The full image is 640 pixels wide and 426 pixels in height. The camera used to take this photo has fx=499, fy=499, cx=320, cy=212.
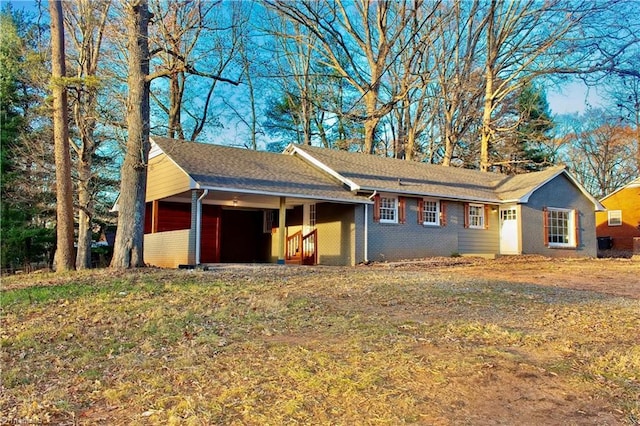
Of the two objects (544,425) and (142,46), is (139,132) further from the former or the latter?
(544,425)

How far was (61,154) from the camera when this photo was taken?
43.9ft

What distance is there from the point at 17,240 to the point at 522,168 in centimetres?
3008

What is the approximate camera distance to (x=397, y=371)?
14.9 feet

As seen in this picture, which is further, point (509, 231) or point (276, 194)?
point (509, 231)

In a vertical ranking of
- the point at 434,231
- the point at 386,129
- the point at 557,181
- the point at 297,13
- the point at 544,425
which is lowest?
the point at 544,425

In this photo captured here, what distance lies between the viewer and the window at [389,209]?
59.6ft

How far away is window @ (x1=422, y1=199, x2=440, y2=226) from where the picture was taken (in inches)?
761

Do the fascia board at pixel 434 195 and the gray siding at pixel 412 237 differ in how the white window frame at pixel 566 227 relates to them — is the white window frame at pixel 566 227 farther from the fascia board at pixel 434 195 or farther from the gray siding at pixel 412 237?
the gray siding at pixel 412 237

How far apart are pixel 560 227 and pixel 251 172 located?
48.3ft

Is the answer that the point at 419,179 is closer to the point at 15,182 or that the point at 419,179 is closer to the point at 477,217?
the point at 477,217

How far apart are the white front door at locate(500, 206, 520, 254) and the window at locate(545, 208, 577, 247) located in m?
1.71

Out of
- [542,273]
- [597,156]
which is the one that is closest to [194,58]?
[542,273]

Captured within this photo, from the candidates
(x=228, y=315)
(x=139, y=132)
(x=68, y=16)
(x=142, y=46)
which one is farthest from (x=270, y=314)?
(x=68, y=16)

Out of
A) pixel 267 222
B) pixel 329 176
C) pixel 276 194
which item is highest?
pixel 329 176
